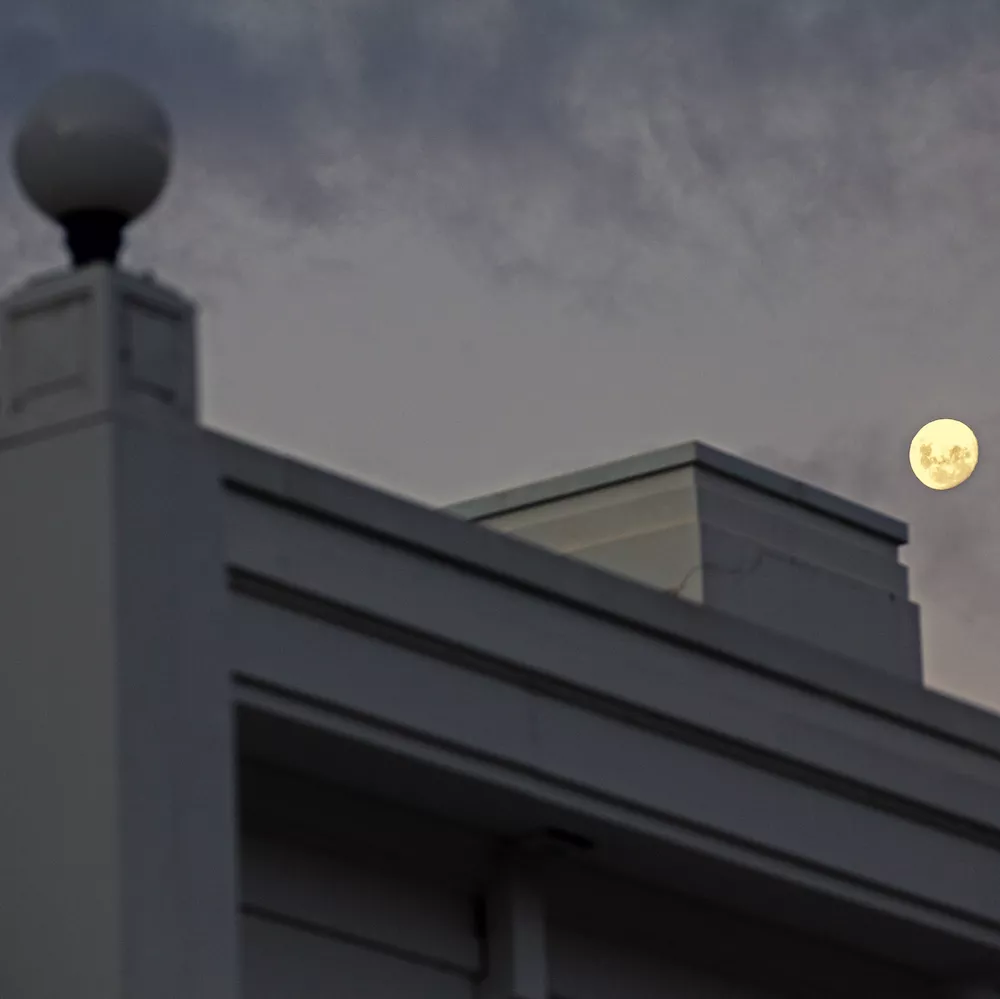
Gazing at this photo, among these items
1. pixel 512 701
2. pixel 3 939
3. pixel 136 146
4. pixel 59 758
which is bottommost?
pixel 3 939

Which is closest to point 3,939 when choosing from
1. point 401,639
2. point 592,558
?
point 401,639

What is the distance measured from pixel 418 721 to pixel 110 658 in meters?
1.83

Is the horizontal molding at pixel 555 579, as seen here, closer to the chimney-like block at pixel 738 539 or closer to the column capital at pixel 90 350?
the column capital at pixel 90 350

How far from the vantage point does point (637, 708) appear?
12672mm

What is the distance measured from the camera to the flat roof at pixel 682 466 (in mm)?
14945

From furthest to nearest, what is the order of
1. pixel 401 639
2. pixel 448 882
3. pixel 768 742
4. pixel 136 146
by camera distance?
pixel 768 742 → pixel 448 882 → pixel 401 639 → pixel 136 146

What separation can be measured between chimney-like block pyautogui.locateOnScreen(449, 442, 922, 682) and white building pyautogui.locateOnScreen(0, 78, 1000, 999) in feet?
0.08

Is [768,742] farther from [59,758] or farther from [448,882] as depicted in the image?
[59,758]

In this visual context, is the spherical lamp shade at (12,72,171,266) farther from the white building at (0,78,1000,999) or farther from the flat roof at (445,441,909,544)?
the flat roof at (445,441,909,544)

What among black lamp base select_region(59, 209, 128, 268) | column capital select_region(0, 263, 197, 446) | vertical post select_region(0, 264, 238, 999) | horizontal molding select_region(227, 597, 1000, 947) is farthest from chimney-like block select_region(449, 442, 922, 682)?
black lamp base select_region(59, 209, 128, 268)

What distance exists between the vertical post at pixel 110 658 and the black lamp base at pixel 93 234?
0.22 m

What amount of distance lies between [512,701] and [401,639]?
0.69 m

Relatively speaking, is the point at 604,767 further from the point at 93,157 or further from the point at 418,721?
the point at 93,157

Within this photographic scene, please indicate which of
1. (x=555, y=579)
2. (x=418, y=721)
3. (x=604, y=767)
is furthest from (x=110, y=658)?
(x=604, y=767)
